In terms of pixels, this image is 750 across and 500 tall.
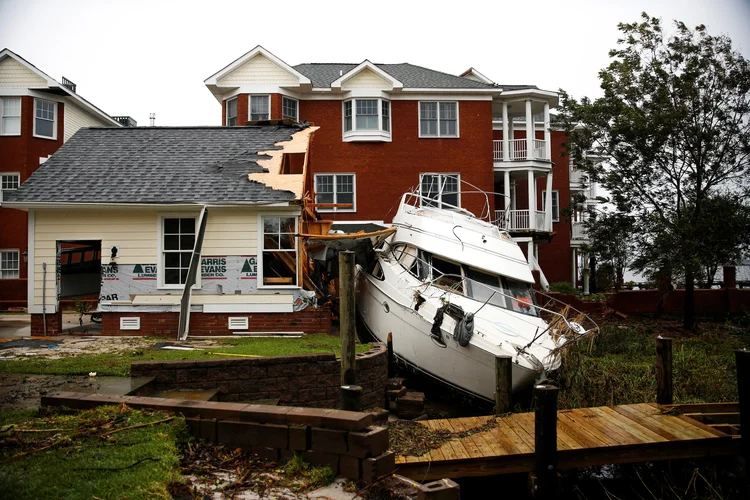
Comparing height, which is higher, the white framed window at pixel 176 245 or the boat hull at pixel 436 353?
the white framed window at pixel 176 245

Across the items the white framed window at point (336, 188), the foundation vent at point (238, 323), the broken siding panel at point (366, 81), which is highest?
the broken siding panel at point (366, 81)

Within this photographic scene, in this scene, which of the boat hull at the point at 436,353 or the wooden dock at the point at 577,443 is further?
the boat hull at the point at 436,353

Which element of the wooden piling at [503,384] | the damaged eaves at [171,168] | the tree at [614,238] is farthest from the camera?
the tree at [614,238]

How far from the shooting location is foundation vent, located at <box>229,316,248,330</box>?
14297 mm

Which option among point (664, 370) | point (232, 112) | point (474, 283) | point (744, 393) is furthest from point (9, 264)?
Answer: point (744, 393)

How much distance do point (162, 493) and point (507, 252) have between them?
10673mm

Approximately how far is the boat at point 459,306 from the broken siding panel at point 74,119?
61.5 feet

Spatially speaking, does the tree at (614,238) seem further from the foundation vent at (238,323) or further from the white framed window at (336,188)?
the foundation vent at (238,323)

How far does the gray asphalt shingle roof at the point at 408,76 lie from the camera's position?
25.4 m

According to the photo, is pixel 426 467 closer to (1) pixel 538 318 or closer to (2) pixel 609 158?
(1) pixel 538 318

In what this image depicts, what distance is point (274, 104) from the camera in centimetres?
2425

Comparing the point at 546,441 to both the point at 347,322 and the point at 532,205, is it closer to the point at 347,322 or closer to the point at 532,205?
the point at 347,322

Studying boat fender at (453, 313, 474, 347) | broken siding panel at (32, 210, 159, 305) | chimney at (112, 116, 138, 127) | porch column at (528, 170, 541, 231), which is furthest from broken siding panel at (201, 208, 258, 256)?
chimney at (112, 116, 138, 127)

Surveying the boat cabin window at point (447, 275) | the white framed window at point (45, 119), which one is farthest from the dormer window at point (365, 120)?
the white framed window at point (45, 119)
